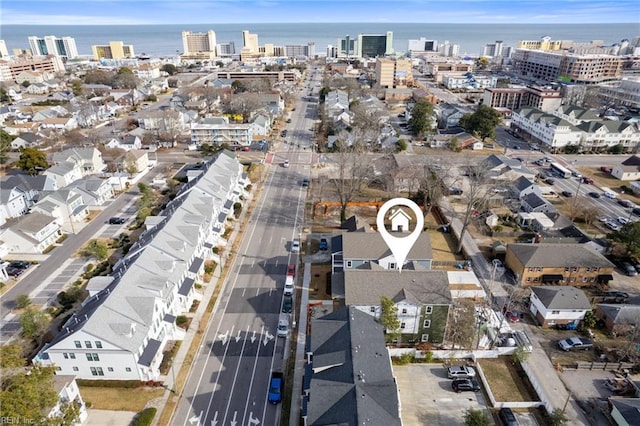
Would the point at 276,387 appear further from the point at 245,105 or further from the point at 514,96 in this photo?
the point at 514,96

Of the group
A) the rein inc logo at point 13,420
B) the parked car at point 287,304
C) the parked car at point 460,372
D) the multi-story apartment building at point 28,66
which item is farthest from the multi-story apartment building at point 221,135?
the multi-story apartment building at point 28,66

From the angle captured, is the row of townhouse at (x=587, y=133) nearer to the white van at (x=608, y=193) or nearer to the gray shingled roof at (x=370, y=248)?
the white van at (x=608, y=193)

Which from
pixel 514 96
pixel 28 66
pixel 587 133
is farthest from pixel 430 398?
pixel 28 66

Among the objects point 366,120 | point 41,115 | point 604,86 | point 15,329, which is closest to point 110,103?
point 41,115

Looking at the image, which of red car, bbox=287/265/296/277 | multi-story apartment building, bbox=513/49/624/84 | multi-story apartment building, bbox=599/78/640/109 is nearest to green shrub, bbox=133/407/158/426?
red car, bbox=287/265/296/277

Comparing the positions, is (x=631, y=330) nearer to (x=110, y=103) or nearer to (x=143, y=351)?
(x=143, y=351)

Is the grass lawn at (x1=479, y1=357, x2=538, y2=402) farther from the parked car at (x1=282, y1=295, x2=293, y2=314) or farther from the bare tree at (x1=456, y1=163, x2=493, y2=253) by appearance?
the bare tree at (x1=456, y1=163, x2=493, y2=253)
